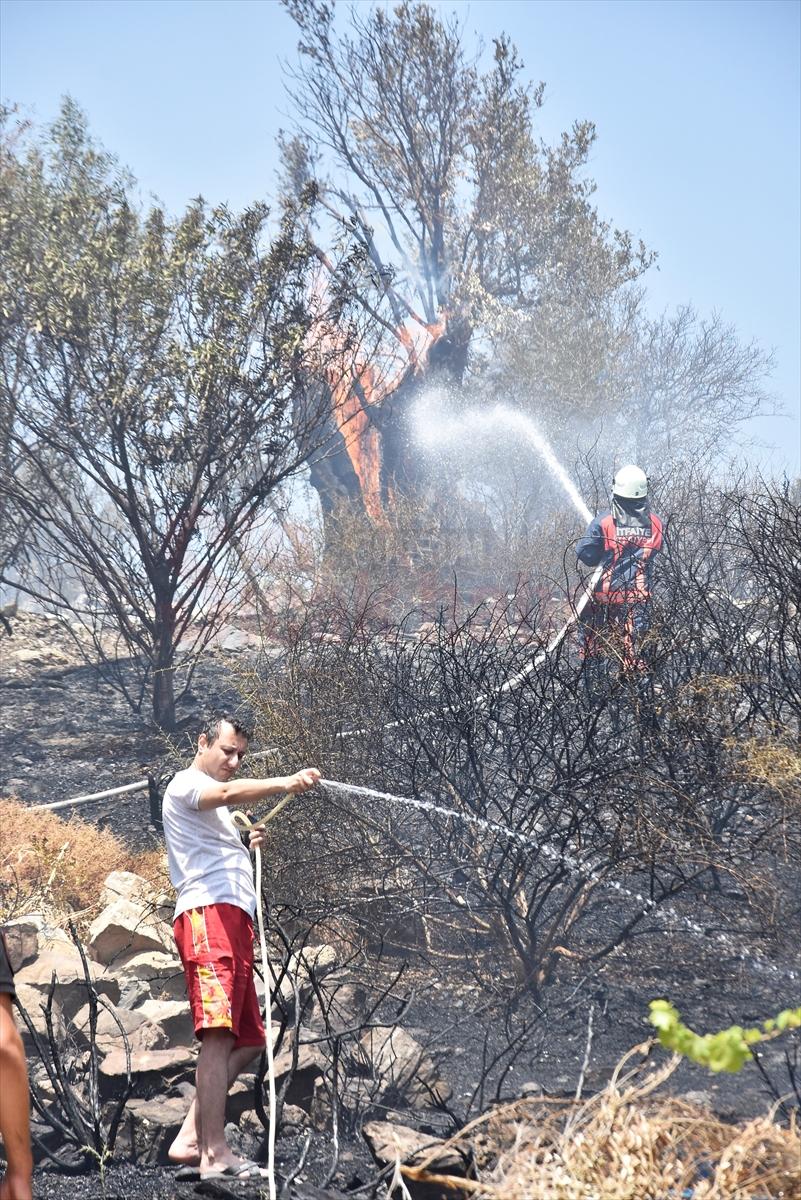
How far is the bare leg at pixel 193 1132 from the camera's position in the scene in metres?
3.29

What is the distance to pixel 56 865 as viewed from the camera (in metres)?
6.21

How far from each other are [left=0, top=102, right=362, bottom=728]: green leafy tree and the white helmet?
9.17ft

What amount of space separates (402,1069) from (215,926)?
116cm

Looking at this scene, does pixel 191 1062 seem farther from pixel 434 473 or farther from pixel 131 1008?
pixel 434 473

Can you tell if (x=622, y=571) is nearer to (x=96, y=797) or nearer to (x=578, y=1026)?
(x=578, y=1026)

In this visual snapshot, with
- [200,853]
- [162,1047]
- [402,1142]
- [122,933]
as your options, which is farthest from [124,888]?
[402,1142]

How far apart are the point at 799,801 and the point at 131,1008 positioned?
3.06m

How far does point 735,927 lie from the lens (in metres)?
5.06

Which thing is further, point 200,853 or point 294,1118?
point 294,1118

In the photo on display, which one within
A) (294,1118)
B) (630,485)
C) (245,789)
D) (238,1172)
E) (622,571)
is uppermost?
(630,485)

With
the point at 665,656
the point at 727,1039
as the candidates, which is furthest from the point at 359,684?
the point at 727,1039

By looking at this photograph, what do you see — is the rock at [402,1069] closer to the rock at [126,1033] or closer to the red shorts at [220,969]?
the red shorts at [220,969]

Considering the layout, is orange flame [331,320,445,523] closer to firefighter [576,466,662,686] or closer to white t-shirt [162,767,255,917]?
firefighter [576,466,662,686]

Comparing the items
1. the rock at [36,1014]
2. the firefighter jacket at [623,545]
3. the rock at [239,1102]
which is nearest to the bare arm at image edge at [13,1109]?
the rock at [239,1102]
